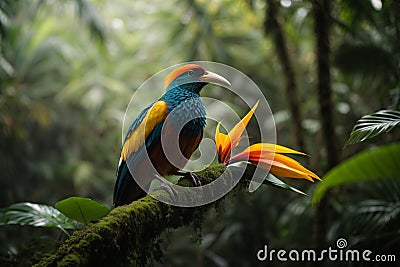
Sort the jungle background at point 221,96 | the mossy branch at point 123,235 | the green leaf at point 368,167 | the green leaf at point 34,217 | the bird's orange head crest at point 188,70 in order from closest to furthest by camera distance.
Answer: the green leaf at point 368,167, the mossy branch at point 123,235, the green leaf at point 34,217, the bird's orange head crest at point 188,70, the jungle background at point 221,96

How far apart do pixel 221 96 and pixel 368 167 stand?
364 cm

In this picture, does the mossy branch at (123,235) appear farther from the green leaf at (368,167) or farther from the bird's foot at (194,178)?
the green leaf at (368,167)

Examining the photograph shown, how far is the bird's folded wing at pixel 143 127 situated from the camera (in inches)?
65.6

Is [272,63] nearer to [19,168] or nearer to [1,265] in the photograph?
[19,168]

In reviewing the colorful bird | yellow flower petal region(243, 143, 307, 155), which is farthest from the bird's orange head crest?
yellow flower petal region(243, 143, 307, 155)

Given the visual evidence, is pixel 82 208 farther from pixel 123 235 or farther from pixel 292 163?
pixel 292 163

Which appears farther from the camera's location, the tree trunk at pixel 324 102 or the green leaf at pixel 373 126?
the tree trunk at pixel 324 102

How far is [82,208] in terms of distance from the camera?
53.8 inches

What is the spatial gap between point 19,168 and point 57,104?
79 centimetres

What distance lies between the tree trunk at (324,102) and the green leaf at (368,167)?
5.98 ft

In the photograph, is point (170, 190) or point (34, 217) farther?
point (34, 217)

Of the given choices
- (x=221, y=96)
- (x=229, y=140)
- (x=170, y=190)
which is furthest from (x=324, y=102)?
(x=221, y=96)

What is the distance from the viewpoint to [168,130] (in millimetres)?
1652

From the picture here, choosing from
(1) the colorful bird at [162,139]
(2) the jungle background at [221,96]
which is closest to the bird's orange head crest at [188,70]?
(1) the colorful bird at [162,139]
